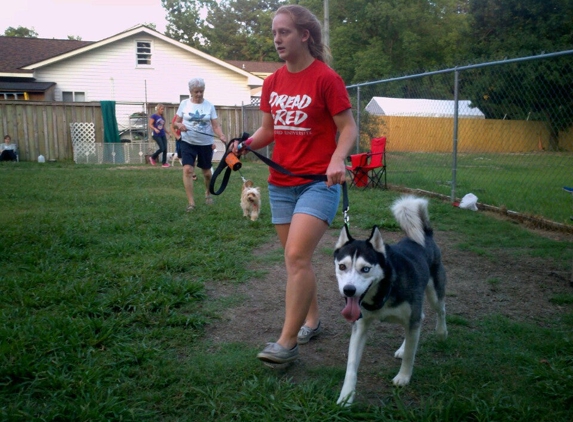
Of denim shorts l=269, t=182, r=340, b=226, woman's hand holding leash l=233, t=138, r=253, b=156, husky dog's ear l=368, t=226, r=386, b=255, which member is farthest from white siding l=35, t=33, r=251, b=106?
husky dog's ear l=368, t=226, r=386, b=255

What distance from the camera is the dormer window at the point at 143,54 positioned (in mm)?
26359

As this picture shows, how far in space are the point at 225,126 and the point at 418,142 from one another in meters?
10.4

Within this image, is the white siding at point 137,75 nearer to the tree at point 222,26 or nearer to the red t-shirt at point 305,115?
the red t-shirt at point 305,115

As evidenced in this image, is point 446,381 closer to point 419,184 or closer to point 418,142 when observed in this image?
point 419,184

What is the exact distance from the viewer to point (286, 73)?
10.8 ft

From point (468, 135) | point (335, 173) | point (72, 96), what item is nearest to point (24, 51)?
point (72, 96)

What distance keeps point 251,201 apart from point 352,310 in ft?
16.8

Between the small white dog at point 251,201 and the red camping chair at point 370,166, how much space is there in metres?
3.61

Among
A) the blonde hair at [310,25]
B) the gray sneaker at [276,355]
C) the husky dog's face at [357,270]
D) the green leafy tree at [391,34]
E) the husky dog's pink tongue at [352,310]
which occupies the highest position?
the green leafy tree at [391,34]

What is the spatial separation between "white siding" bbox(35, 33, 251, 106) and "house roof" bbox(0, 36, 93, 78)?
1.04 m

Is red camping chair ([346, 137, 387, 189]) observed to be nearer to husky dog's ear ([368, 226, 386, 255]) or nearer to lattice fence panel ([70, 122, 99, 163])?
husky dog's ear ([368, 226, 386, 255])

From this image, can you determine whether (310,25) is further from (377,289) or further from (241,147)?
(377,289)

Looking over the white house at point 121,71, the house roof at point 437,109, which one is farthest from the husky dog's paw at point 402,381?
the white house at point 121,71

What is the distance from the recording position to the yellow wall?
8926 millimetres
